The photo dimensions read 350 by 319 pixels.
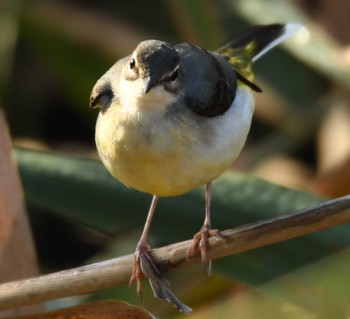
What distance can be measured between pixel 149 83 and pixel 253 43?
828mm

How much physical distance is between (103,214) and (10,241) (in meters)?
0.33

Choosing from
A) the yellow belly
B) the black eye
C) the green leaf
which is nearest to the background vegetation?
the green leaf

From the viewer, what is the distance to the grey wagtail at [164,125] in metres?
1.71

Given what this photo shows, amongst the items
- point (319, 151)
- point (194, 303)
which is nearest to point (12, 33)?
point (319, 151)

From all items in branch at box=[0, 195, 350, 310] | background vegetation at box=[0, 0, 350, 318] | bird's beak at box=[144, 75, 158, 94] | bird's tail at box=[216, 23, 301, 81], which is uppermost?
bird's beak at box=[144, 75, 158, 94]

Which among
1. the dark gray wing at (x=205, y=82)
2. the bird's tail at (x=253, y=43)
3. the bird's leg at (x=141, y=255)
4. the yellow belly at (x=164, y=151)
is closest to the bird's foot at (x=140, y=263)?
the bird's leg at (x=141, y=255)

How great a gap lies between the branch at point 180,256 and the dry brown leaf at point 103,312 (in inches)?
4.5

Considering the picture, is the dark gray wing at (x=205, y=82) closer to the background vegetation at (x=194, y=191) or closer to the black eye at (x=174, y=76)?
the black eye at (x=174, y=76)

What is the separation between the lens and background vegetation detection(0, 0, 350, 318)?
206cm

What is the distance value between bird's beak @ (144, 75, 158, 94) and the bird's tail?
659mm

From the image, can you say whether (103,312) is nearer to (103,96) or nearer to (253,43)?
(103,96)

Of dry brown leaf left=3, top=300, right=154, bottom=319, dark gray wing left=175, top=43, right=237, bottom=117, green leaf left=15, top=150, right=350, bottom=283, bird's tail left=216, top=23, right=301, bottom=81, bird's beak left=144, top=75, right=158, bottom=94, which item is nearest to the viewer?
dry brown leaf left=3, top=300, right=154, bottom=319

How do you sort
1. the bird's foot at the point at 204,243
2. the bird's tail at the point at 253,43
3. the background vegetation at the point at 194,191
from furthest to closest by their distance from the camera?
the bird's tail at the point at 253,43, the background vegetation at the point at 194,191, the bird's foot at the point at 204,243

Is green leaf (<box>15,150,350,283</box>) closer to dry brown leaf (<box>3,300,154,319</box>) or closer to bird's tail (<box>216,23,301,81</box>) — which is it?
bird's tail (<box>216,23,301,81</box>)
